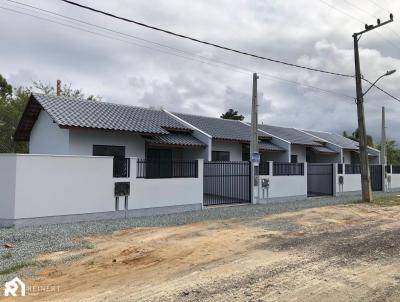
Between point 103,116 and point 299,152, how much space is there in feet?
53.2

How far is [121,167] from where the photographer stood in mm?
15078

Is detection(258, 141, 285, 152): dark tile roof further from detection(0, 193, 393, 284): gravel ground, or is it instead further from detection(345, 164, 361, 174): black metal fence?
detection(0, 193, 393, 284): gravel ground

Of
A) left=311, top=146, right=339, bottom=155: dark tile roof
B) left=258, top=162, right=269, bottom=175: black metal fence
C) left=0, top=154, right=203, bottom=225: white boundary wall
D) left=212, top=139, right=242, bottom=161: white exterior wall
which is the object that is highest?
left=311, top=146, right=339, bottom=155: dark tile roof

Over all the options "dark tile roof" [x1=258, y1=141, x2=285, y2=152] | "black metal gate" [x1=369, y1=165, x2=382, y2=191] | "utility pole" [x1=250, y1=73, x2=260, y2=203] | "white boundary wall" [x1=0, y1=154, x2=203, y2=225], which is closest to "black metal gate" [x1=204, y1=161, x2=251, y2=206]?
"utility pole" [x1=250, y1=73, x2=260, y2=203]

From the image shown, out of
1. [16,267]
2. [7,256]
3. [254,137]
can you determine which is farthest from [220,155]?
[16,267]

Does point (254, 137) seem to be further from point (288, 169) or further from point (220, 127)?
point (220, 127)

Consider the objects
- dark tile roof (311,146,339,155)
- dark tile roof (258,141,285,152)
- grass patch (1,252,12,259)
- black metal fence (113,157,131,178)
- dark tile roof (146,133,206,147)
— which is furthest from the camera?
dark tile roof (311,146,339,155)

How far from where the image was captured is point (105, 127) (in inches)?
728

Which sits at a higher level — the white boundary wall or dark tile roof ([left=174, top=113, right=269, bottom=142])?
dark tile roof ([left=174, top=113, right=269, bottom=142])

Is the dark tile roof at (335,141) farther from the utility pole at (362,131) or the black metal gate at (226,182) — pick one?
the black metal gate at (226,182)

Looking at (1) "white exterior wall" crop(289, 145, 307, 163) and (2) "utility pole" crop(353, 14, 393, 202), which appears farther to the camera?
(1) "white exterior wall" crop(289, 145, 307, 163)

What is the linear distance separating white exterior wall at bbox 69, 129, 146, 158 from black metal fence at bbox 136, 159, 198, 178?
381 centimetres

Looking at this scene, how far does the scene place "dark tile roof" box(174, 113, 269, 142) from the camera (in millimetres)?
24878

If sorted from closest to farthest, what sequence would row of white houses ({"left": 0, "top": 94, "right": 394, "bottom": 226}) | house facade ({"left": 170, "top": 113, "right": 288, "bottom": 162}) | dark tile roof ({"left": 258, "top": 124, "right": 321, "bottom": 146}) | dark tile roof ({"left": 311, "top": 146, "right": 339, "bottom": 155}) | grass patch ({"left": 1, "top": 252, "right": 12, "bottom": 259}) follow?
grass patch ({"left": 1, "top": 252, "right": 12, "bottom": 259}) < row of white houses ({"left": 0, "top": 94, "right": 394, "bottom": 226}) < house facade ({"left": 170, "top": 113, "right": 288, "bottom": 162}) < dark tile roof ({"left": 258, "top": 124, "right": 321, "bottom": 146}) < dark tile roof ({"left": 311, "top": 146, "right": 339, "bottom": 155})
